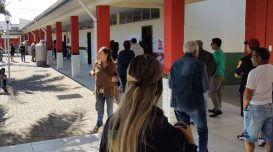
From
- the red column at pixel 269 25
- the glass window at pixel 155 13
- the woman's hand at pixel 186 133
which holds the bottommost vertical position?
the woman's hand at pixel 186 133

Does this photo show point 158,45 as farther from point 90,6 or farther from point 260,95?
point 260,95

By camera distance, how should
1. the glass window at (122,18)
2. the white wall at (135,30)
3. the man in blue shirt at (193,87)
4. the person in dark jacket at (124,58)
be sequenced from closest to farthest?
1. the man in blue shirt at (193,87)
2. the person in dark jacket at (124,58)
3. the white wall at (135,30)
4. the glass window at (122,18)

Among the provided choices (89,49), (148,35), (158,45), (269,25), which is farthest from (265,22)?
(89,49)

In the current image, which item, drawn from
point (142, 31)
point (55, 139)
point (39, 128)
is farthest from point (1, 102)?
point (142, 31)

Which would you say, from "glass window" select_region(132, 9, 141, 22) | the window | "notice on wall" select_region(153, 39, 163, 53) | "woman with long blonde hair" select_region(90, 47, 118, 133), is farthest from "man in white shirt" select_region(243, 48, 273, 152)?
"glass window" select_region(132, 9, 141, 22)

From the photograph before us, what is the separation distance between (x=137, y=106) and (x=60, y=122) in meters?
6.08

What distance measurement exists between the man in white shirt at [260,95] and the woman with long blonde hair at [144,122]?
8.12 feet

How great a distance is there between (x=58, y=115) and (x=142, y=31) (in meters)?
7.19

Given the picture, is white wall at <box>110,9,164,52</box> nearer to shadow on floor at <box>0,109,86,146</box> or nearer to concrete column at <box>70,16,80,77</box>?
concrete column at <box>70,16,80,77</box>

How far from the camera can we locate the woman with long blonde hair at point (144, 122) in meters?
1.66

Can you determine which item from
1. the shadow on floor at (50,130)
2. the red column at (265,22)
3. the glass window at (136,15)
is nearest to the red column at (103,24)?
the shadow on floor at (50,130)

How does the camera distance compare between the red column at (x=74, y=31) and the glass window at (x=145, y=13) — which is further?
the red column at (x=74, y=31)

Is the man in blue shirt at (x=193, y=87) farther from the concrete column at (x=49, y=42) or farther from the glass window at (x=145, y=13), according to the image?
the concrete column at (x=49, y=42)

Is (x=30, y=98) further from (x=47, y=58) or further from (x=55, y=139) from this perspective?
Result: (x=47, y=58)
